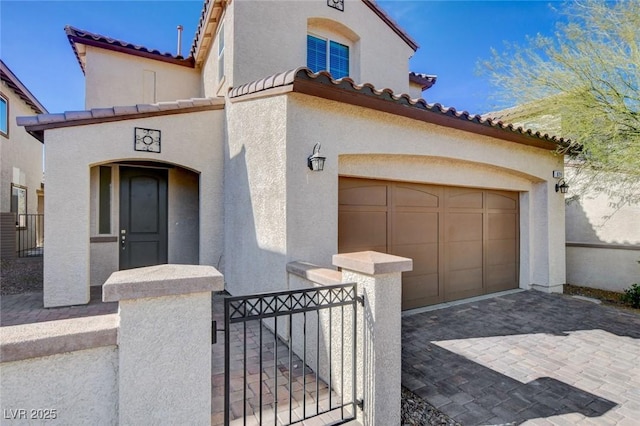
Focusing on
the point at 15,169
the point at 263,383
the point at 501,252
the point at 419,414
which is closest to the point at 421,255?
the point at 501,252

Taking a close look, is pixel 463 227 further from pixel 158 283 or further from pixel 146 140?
pixel 146 140

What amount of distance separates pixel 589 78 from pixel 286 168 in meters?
7.52

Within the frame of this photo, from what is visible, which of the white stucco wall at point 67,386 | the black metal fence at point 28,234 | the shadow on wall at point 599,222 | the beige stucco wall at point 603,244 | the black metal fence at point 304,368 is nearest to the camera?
the white stucco wall at point 67,386

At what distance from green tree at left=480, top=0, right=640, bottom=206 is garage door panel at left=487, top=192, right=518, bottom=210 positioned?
2.20m

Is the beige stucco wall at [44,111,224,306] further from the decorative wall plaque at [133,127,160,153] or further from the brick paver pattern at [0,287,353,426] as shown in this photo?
the brick paver pattern at [0,287,353,426]

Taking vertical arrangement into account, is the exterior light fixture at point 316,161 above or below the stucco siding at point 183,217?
above

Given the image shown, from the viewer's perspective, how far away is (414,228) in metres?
7.32

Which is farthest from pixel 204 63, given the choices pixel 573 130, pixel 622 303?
pixel 622 303

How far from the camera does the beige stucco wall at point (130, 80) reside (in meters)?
9.91

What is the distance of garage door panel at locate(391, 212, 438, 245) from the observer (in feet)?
23.1

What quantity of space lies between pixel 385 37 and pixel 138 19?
834 cm

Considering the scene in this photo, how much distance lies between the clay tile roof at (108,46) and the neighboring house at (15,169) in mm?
5697

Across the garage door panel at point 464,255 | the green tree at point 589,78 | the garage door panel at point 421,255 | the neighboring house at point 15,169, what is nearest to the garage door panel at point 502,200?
the garage door panel at point 464,255

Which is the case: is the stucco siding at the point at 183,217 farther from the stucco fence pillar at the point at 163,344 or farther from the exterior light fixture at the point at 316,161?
the stucco fence pillar at the point at 163,344
